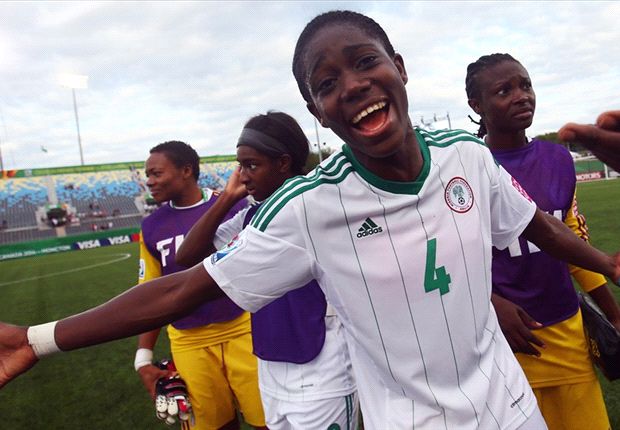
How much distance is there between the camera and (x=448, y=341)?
4.72 ft

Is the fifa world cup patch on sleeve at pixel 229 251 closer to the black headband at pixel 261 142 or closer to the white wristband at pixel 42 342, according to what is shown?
the white wristband at pixel 42 342

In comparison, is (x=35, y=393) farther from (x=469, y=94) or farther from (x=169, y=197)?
(x=469, y=94)

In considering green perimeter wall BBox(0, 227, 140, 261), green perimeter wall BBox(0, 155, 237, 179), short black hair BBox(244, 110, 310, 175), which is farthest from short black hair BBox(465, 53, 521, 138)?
green perimeter wall BBox(0, 155, 237, 179)

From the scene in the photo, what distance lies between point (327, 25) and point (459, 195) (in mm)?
661

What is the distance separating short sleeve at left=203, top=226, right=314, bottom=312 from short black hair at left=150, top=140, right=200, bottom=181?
2.33 m

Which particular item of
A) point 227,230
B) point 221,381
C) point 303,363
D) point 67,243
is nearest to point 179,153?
point 227,230

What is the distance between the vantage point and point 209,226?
2766 millimetres

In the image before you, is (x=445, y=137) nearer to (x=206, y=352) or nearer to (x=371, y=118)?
(x=371, y=118)

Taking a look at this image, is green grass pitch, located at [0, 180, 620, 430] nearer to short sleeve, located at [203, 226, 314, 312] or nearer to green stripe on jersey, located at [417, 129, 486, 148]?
green stripe on jersey, located at [417, 129, 486, 148]

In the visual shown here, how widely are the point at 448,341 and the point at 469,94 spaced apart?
5.74ft

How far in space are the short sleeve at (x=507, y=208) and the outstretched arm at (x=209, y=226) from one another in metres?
1.40

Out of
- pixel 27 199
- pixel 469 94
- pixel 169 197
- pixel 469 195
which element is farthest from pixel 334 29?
pixel 27 199

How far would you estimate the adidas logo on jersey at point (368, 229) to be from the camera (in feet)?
4.69

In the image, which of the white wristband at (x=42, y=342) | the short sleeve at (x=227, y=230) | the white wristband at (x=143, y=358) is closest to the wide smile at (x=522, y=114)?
the short sleeve at (x=227, y=230)
